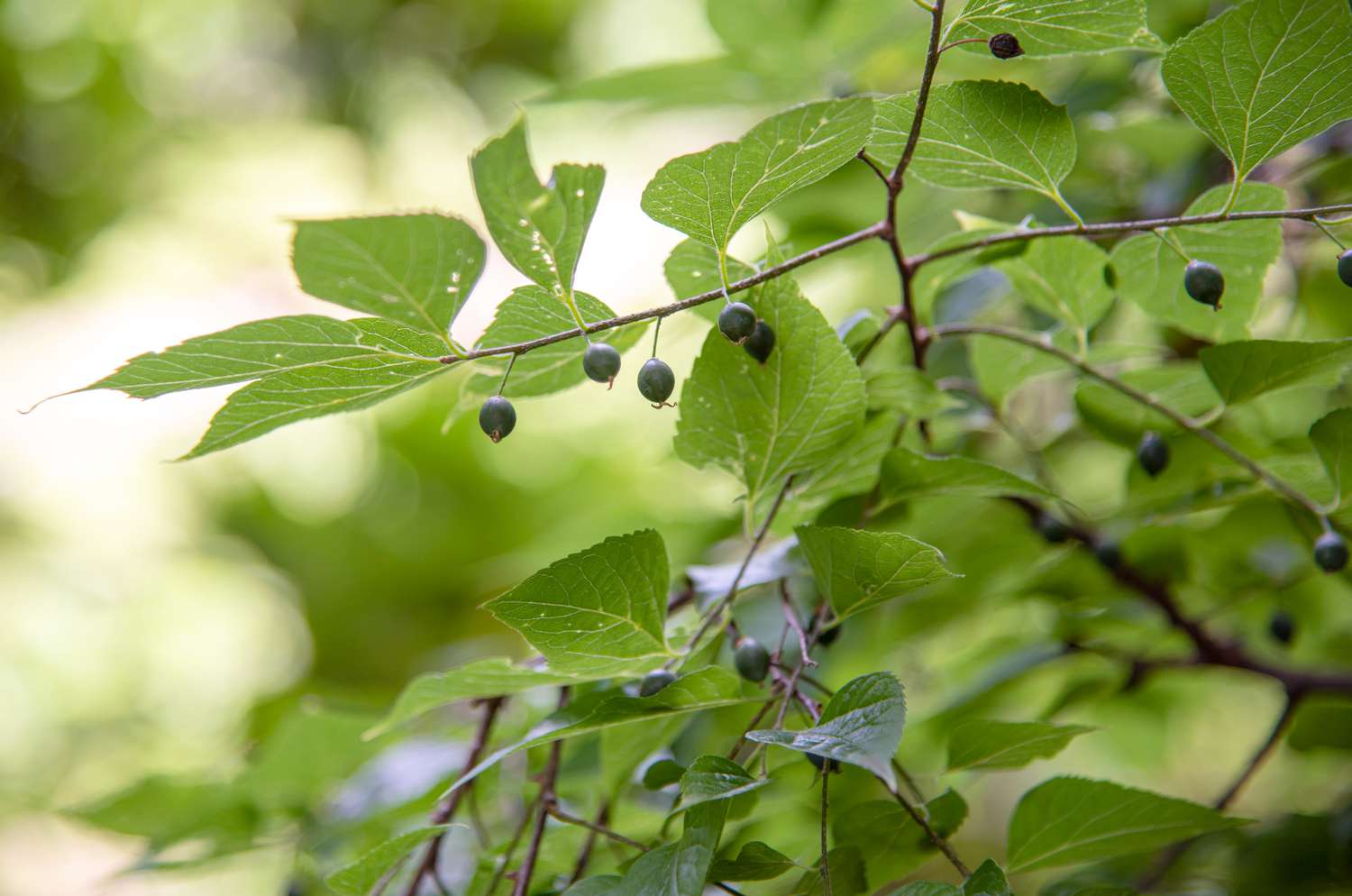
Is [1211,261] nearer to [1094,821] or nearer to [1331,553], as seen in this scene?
[1331,553]

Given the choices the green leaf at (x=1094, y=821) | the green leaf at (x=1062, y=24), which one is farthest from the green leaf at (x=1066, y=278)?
the green leaf at (x=1094, y=821)

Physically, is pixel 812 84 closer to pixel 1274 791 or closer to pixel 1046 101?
pixel 1046 101

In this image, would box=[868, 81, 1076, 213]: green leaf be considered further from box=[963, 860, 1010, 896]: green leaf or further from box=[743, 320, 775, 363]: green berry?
box=[963, 860, 1010, 896]: green leaf

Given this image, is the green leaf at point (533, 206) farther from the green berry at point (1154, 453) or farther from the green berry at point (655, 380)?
the green berry at point (1154, 453)

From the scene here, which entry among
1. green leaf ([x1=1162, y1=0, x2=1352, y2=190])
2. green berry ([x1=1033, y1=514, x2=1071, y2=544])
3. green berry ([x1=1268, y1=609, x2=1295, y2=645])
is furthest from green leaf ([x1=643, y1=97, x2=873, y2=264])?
green berry ([x1=1268, y1=609, x2=1295, y2=645])

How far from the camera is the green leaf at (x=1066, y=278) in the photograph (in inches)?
19.0

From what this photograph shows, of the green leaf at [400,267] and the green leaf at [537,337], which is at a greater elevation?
the green leaf at [400,267]

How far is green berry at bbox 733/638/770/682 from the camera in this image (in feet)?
1.38

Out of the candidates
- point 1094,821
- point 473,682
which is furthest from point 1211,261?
point 473,682

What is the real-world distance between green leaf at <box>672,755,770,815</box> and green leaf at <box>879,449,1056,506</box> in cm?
15

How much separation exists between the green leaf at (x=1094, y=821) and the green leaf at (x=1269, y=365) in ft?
0.64

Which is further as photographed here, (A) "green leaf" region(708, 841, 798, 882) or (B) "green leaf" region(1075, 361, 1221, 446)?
(B) "green leaf" region(1075, 361, 1221, 446)

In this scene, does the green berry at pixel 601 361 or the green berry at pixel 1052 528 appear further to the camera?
the green berry at pixel 1052 528

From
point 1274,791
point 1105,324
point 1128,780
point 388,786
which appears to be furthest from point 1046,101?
point 1274,791
